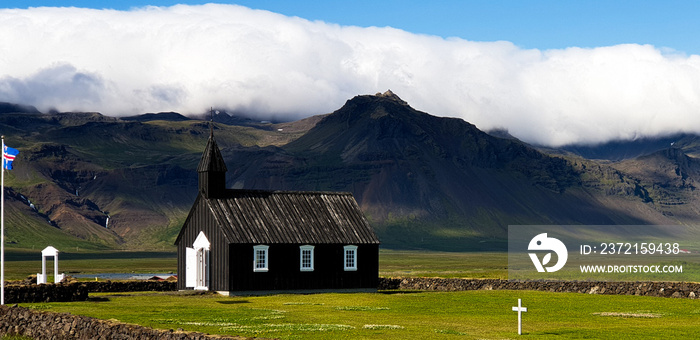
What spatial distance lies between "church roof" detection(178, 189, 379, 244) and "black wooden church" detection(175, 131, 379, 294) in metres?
0.07

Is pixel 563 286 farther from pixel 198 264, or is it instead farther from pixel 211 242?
pixel 198 264

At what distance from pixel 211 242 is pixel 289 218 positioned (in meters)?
6.32

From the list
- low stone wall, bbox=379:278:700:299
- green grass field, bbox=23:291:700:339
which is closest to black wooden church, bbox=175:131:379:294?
green grass field, bbox=23:291:700:339

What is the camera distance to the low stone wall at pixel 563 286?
64000 millimetres

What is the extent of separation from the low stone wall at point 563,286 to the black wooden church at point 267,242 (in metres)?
8.10

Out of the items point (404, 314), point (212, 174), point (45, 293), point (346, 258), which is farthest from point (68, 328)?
point (346, 258)

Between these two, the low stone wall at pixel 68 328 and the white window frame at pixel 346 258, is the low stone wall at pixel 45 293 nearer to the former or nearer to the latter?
the low stone wall at pixel 68 328

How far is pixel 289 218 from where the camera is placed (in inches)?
2904

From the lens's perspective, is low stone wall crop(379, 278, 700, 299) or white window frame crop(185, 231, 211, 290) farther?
white window frame crop(185, 231, 211, 290)

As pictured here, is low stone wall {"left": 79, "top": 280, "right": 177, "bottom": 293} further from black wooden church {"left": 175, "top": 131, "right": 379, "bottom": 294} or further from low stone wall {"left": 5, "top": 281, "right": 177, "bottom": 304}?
low stone wall {"left": 5, "top": 281, "right": 177, "bottom": 304}

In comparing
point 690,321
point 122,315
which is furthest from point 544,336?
point 122,315

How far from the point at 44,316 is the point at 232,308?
14268 mm

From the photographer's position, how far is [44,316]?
139 ft

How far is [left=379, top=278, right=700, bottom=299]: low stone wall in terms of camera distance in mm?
64000
